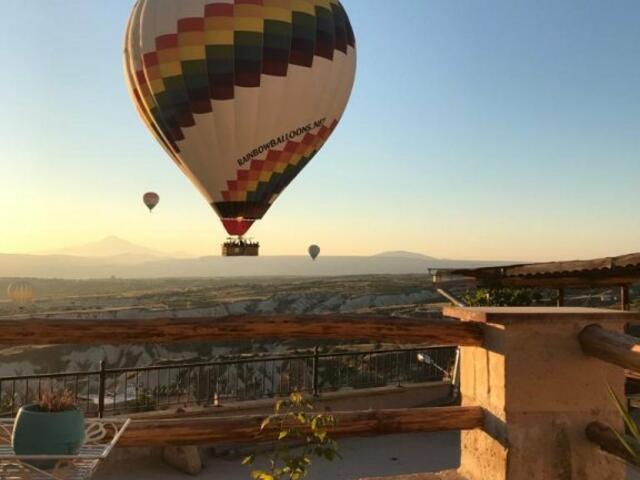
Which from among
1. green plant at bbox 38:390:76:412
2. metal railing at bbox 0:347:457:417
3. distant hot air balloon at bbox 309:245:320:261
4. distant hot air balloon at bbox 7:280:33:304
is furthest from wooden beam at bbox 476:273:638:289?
distant hot air balloon at bbox 7:280:33:304

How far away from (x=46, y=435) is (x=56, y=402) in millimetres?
169

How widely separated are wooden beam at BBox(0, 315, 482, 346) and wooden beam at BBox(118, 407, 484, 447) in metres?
0.42

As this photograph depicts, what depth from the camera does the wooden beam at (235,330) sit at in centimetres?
321

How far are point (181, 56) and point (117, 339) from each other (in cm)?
1398

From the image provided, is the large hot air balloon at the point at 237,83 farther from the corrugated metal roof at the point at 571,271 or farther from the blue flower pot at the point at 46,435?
the blue flower pot at the point at 46,435

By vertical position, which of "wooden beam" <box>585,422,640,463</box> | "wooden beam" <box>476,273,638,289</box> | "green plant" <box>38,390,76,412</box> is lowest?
"wooden beam" <box>585,422,640,463</box>

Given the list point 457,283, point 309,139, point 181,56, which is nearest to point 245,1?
point 181,56

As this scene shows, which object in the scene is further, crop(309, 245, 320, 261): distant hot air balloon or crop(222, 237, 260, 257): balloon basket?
crop(309, 245, 320, 261): distant hot air balloon

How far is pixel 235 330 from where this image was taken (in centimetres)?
331

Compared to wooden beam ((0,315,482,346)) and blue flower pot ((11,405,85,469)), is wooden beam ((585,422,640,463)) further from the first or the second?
blue flower pot ((11,405,85,469))

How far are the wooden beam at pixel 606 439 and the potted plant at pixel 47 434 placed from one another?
99.1 inches

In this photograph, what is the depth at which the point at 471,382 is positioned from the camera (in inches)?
146

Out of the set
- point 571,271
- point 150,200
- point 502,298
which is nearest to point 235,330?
point 571,271

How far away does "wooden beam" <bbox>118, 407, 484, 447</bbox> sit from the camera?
315 cm
